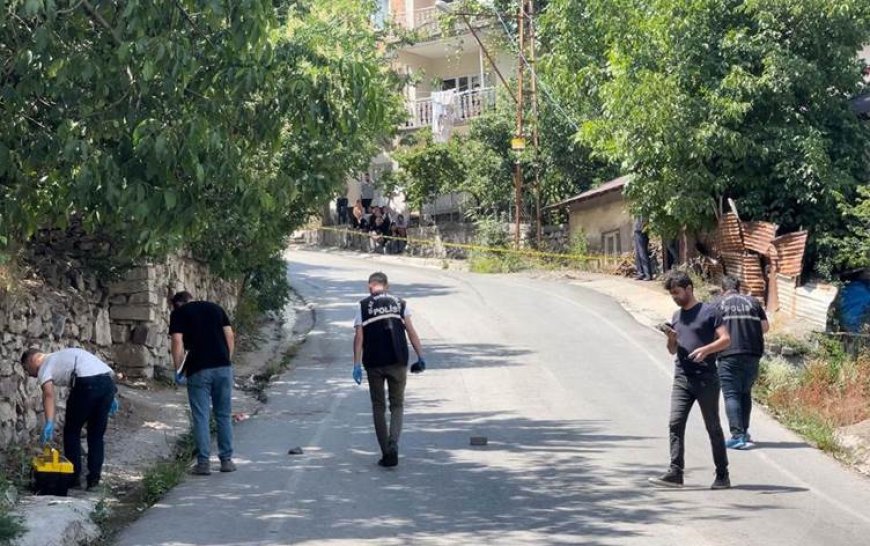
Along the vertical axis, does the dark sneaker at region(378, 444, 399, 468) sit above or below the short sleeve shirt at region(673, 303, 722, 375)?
below

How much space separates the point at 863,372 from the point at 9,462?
39.2 ft

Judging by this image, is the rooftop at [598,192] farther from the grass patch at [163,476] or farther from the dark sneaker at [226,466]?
the dark sneaker at [226,466]

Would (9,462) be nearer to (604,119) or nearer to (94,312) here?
(94,312)

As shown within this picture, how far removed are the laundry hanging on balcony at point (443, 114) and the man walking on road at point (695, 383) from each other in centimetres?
3380

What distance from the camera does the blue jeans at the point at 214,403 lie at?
12.0 meters

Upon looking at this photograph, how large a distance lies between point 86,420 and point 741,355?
21.7 ft

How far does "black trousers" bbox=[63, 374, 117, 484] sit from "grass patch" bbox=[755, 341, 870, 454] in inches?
293

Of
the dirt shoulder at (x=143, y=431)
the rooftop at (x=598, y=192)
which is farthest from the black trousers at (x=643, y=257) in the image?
the dirt shoulder at (x=143, y=431)

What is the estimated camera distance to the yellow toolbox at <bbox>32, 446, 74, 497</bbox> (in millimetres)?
10484

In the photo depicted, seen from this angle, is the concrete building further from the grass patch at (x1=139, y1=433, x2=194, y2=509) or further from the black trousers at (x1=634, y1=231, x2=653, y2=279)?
the grass patch at (x1=139, y1=433, x2=194, y2=509)

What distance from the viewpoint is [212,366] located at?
12.1 metres

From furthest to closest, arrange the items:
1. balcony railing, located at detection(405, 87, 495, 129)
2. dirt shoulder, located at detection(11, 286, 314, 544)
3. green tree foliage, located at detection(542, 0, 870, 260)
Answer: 1. balcony railing, located at detection(405, 87, 495, 129)
2. green tree foliage, located at detection(542, 0, 870, 260)
3. dirt shoulder, located at detection(11, 286, 314, 544)

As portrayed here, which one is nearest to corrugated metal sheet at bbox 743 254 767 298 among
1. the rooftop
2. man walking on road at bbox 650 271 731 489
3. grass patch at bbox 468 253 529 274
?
the rooftop

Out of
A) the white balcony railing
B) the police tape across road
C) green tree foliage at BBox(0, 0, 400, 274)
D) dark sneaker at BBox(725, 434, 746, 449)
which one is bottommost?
dark sneaker at BBox(725, 434, 746, 449)
